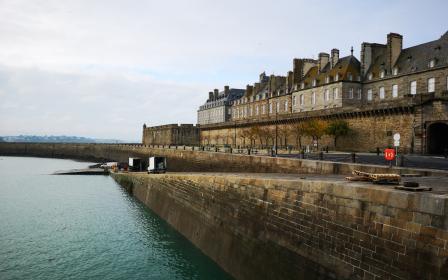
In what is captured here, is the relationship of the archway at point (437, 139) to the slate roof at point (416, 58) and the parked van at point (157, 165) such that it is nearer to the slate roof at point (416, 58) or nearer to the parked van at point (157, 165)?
the slate roof at point (416, 58)

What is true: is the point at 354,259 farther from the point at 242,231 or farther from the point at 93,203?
the point at 93,203

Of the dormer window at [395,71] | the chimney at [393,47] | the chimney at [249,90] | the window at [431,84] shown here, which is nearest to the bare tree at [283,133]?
the dormer window at [395,71]

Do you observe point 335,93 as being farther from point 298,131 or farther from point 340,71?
point 298,131

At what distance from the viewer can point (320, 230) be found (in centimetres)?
1109

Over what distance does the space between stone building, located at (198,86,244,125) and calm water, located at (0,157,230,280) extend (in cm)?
7241

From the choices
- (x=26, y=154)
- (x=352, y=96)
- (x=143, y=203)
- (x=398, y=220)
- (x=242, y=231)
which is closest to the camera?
(x=398, y=220)

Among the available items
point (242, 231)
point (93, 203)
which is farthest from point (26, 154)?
point (242, 231)

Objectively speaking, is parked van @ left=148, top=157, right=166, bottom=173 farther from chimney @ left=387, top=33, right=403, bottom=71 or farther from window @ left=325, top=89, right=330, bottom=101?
chimney @ left=387, top=33, right=403, bottom=71

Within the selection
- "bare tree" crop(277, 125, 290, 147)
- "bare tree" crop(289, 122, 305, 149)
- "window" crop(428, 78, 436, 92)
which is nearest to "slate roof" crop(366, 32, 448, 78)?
"window" crop(428, 78, 436, 92)

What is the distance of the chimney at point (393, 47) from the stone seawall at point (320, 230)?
130 feet

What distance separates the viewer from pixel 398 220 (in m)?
8.68

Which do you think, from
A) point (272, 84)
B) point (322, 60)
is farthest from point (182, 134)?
point (322, 60)

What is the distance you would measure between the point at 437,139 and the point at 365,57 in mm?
24233

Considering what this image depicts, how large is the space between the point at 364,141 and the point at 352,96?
15.0 meters
